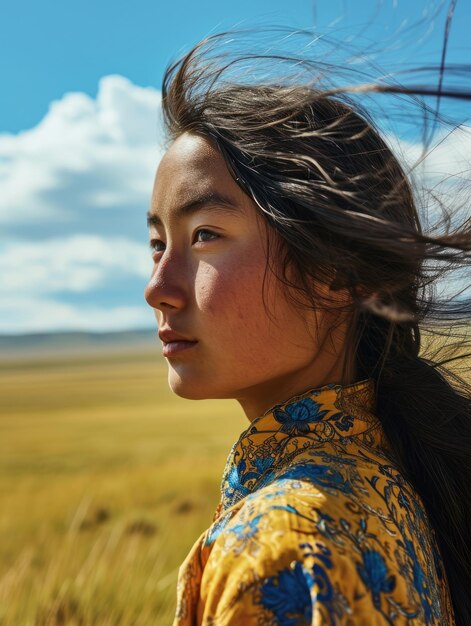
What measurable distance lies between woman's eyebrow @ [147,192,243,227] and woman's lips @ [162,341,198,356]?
260mm

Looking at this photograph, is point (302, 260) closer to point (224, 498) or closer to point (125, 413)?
point (224, 498)

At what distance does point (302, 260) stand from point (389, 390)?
41 cm

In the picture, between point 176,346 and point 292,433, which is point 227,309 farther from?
point 292,433

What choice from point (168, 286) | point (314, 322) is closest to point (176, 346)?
point (168, 286)

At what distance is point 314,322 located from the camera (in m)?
1.65

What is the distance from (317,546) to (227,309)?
56 centimetres

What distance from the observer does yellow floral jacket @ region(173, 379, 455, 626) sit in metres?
1.12

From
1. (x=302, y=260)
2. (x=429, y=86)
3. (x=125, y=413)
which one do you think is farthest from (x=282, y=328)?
(x=125, y=413)

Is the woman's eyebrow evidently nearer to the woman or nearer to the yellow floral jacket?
the woman

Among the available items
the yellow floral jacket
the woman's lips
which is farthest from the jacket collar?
the woman's lips

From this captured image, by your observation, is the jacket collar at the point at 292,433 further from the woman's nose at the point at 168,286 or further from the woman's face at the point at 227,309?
the woman's nose at the point at 168,286

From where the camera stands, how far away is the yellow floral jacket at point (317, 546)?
3.69ft

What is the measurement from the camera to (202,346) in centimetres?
162

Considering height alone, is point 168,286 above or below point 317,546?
above
